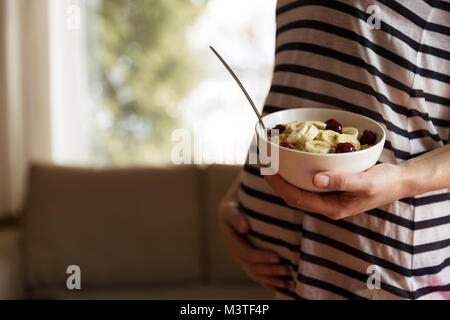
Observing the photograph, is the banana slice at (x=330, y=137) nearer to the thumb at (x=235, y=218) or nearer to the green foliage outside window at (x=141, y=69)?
the thumb at (x=235, y=218)

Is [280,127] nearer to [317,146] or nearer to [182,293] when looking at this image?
[317,146]

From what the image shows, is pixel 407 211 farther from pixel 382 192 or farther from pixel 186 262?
pixel 186 262

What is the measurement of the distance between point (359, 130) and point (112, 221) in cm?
117

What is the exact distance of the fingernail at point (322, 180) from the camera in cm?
58

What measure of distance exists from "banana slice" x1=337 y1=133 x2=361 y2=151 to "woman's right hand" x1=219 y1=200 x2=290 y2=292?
24 centimetres

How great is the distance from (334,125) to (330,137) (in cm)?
3

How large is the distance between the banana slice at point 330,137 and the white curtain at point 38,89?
81.4 inches

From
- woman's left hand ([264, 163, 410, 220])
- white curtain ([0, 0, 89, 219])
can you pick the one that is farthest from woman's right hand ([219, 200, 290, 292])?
white curtain ([0, 0, 89, 219])

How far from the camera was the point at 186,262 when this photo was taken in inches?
68.0

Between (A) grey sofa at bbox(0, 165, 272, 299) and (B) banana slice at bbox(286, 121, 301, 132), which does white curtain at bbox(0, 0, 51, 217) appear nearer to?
(A) grey sofa at bbox(0, 165, 272, 299)

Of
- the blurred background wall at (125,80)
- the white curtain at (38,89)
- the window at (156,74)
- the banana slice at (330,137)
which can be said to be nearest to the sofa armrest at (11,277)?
the blurred background wall at (125,80)

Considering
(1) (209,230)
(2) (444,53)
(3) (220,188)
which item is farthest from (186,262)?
(2) (444,53)

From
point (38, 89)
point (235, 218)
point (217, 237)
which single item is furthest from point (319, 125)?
point (38, 89)

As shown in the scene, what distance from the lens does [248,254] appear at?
829mm
